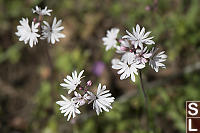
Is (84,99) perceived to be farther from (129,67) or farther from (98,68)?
(98,68)

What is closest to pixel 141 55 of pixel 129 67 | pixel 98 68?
pixel 129 67

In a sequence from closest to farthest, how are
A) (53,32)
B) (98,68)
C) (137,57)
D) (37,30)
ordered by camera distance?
(137,57) < (37,30) < (53,32) < (98,68)

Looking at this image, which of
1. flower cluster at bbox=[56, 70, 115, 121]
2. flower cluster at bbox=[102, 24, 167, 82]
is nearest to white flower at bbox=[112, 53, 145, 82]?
flower cluster at bbox=[102, 24, 167, 82]

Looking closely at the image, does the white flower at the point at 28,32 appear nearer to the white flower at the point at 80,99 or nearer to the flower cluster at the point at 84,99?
the flower cluster at the point at 84,99

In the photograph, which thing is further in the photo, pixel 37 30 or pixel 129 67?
pixel 37 30

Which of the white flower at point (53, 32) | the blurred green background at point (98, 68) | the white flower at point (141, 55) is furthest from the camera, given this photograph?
the blurred green background at point (98, 68)

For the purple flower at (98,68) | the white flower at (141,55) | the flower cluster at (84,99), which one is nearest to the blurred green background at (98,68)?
the purple flower at (98,68)

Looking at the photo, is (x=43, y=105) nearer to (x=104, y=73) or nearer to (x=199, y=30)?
(x=104, y=73)

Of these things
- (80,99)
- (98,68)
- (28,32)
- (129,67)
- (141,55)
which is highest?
(98,68)
